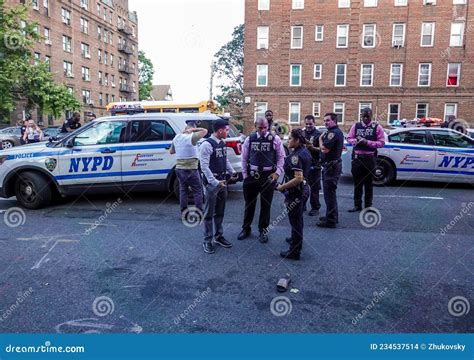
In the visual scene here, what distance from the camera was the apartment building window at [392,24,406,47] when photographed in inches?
1157

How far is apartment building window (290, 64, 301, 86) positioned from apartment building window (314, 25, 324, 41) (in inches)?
102

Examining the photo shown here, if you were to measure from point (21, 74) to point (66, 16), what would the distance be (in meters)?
17.7

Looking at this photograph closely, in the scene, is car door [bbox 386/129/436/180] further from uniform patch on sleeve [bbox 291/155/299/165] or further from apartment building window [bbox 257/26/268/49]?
apartment building window [bbox 257/26/268/49]

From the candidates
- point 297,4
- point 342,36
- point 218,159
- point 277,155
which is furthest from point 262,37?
point 218,159

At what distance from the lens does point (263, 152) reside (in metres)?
5.12

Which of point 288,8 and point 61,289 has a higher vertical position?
point 288,8

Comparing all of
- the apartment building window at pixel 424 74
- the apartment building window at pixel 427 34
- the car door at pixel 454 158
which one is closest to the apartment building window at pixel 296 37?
the apartment building window at pixel 427 34

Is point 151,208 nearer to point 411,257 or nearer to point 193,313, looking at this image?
point 193,313

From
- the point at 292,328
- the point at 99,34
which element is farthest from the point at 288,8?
the point at 292,328

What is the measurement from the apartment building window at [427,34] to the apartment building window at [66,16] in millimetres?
33484

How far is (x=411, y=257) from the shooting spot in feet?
15.4

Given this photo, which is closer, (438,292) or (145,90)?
(438,292)

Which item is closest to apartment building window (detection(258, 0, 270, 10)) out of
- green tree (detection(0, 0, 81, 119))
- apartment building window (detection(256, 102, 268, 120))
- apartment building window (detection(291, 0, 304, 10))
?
apartment building window (detection(291, 0, 304, 10))

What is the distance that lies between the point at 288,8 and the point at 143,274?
1208 inches
